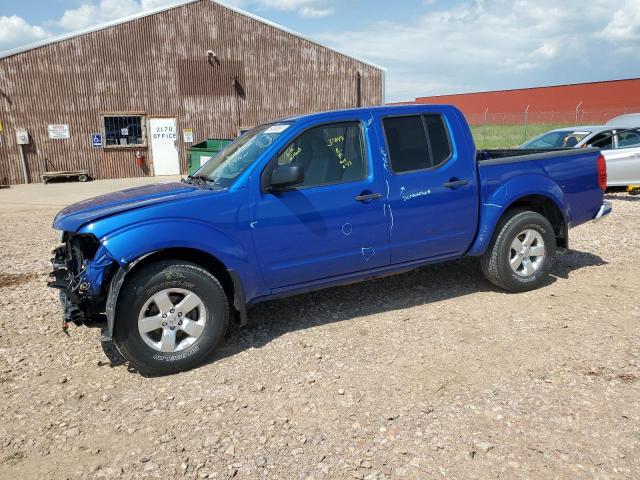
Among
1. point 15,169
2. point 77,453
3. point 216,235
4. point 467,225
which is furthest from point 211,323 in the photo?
point 15,169

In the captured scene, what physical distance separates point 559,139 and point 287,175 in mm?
9334

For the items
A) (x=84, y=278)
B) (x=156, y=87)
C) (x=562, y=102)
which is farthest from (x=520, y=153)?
(x=562, y=102)

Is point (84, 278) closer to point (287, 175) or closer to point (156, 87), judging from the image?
point (287, 175)

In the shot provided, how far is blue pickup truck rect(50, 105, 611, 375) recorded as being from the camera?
3715 millimetres

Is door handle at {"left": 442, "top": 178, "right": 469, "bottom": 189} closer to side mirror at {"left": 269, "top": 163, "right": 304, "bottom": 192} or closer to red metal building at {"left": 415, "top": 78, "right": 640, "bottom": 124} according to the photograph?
side mirror at {"left": 269, "top": 163, "right": 304, "bottom": 192}

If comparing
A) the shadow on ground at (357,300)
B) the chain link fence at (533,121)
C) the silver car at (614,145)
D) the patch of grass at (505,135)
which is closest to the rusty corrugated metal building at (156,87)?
the patch of grass at (505,135)

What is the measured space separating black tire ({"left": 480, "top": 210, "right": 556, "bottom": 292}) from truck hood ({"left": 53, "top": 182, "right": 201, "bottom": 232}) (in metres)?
2.90

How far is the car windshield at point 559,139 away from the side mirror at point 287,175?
352 inches

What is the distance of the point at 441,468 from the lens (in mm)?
2697

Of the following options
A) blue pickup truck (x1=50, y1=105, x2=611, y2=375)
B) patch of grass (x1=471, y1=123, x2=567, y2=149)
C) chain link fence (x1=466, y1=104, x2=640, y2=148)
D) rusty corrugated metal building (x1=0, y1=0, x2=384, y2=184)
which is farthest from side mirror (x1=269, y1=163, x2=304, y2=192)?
chain link fence (x1=466, y1=104, x2=640, y2=148)

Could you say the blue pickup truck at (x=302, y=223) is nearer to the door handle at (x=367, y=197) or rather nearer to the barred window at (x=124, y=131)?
the door handle at (x=367, y=197)

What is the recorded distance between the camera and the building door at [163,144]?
20.9 metres

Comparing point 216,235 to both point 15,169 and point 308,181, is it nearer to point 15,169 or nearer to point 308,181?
point 308,181

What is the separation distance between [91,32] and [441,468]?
20.9 metres
